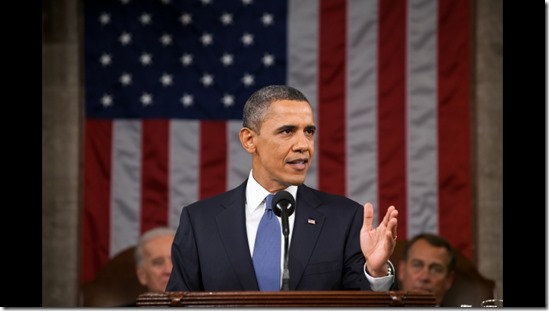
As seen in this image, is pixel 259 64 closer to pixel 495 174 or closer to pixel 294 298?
pixel 495 174

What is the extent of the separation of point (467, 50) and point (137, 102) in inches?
92.2

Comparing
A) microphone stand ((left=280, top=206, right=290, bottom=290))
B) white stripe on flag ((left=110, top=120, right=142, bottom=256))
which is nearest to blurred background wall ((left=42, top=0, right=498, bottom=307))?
white stripe on flag ((left=110, top=120, right=142, bottom=256))

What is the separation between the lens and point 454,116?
23.7ft

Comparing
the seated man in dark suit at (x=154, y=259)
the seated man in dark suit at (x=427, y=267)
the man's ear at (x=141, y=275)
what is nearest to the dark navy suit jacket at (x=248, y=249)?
the seated man in dark suit at (x=154, y=259)

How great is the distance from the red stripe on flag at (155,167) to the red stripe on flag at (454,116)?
6.32 ft

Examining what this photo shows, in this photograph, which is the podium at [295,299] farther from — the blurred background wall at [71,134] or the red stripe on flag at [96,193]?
the blurred background wall at [71,134]

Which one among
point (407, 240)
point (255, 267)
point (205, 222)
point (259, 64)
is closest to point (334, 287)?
point (255, 267)

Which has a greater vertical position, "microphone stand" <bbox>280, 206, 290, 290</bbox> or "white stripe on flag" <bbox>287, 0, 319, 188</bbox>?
"white stripe on flag" <bbox>287, 0, 319, 188</bbox>

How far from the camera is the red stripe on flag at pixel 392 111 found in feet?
23.7

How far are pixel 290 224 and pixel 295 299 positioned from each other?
673 mm

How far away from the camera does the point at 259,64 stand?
7246 mm

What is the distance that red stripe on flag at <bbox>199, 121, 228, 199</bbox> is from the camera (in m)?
7.26

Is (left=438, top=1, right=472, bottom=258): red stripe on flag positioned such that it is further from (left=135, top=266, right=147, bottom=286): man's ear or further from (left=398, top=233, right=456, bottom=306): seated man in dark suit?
(left=135, top=266, right=147, bottom=286): man's ear

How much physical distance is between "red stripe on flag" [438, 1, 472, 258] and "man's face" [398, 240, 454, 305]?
0.59 metres
